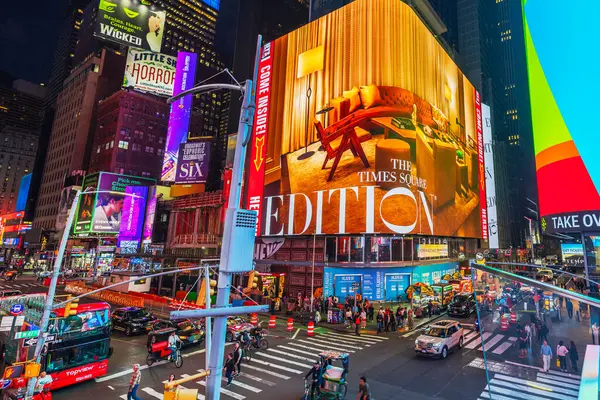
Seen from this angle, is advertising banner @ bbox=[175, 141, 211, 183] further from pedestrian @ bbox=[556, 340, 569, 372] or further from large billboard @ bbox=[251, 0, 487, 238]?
pedestrian @ bbox=[556, 340, 569, 372]

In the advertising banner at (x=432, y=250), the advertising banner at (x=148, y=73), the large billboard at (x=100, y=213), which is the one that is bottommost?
the advertising banner at (x=432, y=250)

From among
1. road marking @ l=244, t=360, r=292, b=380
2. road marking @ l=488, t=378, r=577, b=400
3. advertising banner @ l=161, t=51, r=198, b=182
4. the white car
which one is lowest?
road marking @ l=244, t=360, r=292, b=380

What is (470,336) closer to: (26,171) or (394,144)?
(394,144)

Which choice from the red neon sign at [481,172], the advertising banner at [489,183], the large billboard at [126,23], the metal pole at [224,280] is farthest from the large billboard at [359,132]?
the metal pole at [224,280]

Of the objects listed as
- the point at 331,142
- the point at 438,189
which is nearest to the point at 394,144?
the point at 331,142

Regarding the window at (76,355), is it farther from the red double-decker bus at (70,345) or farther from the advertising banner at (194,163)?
the advertising banner at (194,163)

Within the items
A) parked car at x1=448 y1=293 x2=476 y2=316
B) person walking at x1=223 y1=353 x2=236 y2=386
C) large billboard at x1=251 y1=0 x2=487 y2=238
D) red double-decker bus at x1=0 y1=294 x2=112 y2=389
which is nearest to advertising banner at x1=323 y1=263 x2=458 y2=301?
large billboard at x1=251 y1=0 x2=487 y2=238

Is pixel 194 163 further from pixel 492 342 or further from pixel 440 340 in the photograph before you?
pixel 492 342
